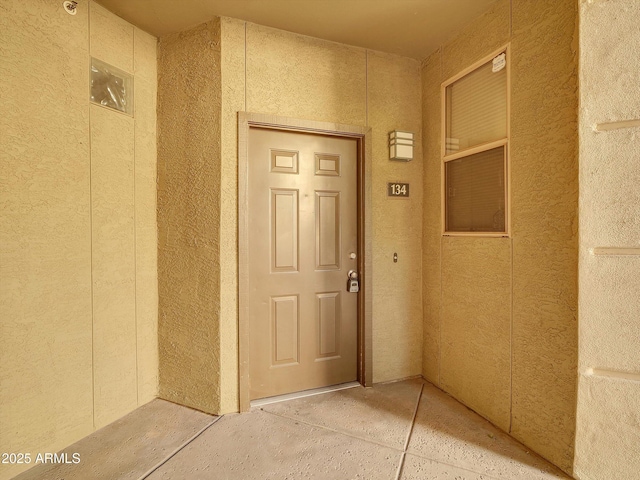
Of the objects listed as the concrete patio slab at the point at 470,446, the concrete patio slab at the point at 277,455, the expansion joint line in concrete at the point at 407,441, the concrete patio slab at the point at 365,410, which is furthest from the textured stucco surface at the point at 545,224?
the concrete patio slab at the point at 277,455

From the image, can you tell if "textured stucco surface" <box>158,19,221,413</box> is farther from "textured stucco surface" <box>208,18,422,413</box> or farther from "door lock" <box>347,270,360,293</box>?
"door lock" <box>347,270,360,293</box>

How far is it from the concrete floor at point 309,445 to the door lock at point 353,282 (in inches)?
33.8

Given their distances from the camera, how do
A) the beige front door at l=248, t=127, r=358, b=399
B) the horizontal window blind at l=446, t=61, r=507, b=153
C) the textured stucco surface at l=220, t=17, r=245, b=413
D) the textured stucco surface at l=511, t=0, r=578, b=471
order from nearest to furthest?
the textured stucco surface at l=511, t=0, r=578, b=471 → the horizontal window blind at l=446, t=61, r=507, b=153 → the textured stucco surface at l=220, t=17, r=245, b=413 → the beige front door at l=248, t=127, r=358, b=399

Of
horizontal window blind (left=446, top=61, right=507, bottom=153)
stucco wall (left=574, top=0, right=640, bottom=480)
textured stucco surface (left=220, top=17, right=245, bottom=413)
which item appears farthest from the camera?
textured stucco surface (left=220, top=17, right=245, bottom=413)

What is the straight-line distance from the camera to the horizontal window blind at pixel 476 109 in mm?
2152

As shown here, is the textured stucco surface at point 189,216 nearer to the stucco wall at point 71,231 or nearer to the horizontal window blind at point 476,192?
the stucco wall at point 71,231

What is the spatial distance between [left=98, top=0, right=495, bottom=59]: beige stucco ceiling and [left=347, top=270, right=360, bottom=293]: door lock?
1.89m

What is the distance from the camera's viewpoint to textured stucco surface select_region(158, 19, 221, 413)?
229cm

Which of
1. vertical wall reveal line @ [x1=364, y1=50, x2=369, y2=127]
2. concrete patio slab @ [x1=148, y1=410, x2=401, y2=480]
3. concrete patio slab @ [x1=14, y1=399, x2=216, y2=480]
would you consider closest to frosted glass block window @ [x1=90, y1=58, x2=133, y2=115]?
vertical wall reveal line @ [x1=364, y1=50, x2=369, y2=127]

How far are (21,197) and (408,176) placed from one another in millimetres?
2664

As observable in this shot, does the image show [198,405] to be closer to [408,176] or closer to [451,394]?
[451,394]

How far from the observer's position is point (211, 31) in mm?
2287

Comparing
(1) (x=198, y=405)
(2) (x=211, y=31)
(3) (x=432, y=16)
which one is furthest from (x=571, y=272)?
(2) (x=211, y=31)

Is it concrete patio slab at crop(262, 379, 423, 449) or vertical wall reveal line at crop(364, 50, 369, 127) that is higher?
vertical wall reveal line at crop(364, 50, 369, 127)
